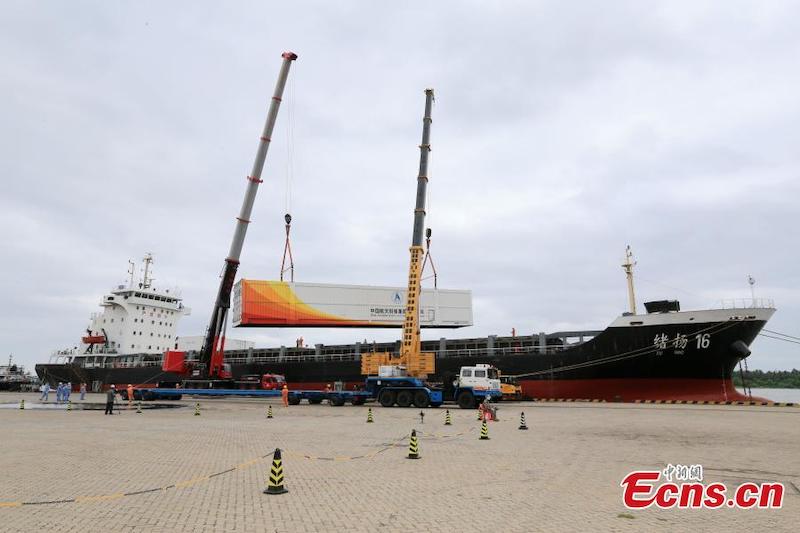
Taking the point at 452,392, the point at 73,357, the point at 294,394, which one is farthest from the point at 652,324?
the point at 73,357

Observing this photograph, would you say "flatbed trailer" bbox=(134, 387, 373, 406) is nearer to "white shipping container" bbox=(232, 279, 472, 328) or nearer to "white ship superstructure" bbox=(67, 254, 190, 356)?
"white shipping container" bbox=(232, 279, 472, 328)

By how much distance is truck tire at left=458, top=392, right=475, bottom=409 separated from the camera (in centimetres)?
2770

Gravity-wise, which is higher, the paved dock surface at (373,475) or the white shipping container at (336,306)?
the white shipping container at (336,306)

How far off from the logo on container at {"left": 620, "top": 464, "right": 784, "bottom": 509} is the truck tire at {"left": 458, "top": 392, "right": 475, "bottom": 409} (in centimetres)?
1845

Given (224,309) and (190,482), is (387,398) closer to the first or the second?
(224,309)

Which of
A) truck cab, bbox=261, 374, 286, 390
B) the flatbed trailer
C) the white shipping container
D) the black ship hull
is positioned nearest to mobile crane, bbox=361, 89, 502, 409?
the flatbed trailer

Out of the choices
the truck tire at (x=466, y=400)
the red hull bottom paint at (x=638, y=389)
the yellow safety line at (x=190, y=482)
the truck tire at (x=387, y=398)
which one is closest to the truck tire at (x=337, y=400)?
the truck tire at (x=387, y=398)

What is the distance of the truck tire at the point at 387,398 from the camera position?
1151 inches

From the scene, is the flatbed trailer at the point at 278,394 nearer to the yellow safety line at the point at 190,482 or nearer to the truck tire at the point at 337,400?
the truck tire at the point at 337,400

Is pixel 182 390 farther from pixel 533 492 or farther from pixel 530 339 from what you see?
pixel 533 492

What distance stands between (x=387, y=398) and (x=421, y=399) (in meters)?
2.17

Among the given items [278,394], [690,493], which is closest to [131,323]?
[278,394]

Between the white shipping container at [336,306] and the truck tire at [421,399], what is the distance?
76.6ft

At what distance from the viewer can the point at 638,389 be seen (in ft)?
102
